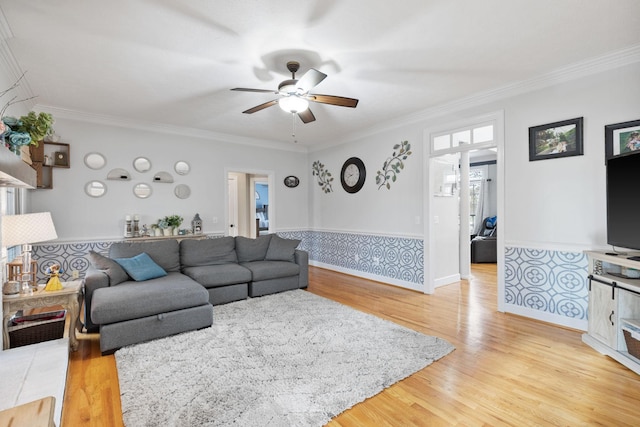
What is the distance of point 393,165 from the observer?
5.18 meters

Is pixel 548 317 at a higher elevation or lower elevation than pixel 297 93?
lower

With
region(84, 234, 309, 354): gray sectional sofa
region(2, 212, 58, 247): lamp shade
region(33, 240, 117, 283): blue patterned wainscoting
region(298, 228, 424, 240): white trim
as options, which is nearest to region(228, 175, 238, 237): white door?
region(298, 228, 424, 240): white trim

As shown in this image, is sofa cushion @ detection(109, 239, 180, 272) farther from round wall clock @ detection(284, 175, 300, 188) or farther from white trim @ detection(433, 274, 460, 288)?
white trim @ detection(433, 274, 460, 288)

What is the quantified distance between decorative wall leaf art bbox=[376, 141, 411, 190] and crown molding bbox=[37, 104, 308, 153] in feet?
7.63

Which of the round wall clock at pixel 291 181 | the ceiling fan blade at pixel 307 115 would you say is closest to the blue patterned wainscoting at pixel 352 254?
the round wall clock at pixel 291 181

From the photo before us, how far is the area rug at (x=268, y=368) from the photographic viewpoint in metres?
1.96

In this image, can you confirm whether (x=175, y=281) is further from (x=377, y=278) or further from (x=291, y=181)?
(x=291, y=181)

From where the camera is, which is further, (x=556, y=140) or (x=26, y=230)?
(x=556, y=140)

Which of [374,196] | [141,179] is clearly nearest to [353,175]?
[374,196]

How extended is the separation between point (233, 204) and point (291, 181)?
1833 millimetres

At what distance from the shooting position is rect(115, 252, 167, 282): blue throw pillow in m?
3.55

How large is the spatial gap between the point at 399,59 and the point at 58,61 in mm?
3339

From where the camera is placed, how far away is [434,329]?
3.31m

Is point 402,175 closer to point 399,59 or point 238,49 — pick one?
point 399,59
